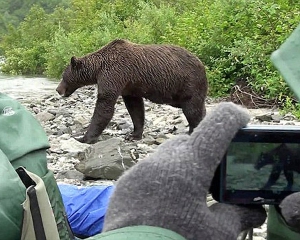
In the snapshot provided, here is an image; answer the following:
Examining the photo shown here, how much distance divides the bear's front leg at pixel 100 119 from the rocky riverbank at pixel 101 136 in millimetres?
129

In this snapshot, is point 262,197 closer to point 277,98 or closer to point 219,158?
point 219,158

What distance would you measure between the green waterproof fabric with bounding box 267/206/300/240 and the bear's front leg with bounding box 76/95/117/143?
650 cm

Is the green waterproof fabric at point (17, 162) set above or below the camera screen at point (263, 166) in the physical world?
below

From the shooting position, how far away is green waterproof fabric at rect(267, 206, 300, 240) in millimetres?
1226

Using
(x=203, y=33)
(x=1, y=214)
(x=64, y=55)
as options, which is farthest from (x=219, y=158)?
(x=64, y=55)

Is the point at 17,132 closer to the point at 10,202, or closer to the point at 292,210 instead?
the point at 10,202

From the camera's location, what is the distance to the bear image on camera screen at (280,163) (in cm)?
109

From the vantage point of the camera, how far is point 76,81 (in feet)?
27.7

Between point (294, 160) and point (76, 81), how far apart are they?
24.5 ft

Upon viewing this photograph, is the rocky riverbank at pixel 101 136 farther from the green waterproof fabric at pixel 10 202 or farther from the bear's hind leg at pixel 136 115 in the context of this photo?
the green waterproof fabric at pixel 10 202

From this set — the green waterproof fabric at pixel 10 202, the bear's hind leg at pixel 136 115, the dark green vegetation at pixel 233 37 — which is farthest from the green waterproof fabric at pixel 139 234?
the bear's hind leg at pixel 136 115

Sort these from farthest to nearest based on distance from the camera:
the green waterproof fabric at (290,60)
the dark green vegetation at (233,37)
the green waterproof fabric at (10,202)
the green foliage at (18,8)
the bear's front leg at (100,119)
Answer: the green foliage at (18,8)
the dark green vegetation at (233,37)
the bear's front leg at (100,119)
the green waterproof fabric at (10,202)
the green waterproof fabric at (290,60)

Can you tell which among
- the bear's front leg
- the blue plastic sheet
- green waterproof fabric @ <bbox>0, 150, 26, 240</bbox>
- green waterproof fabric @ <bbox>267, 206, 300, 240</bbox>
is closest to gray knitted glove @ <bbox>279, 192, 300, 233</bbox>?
green waterproof fabric @ <bbox>267, 206, 300, 240</bbox>

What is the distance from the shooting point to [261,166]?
3.65ft
